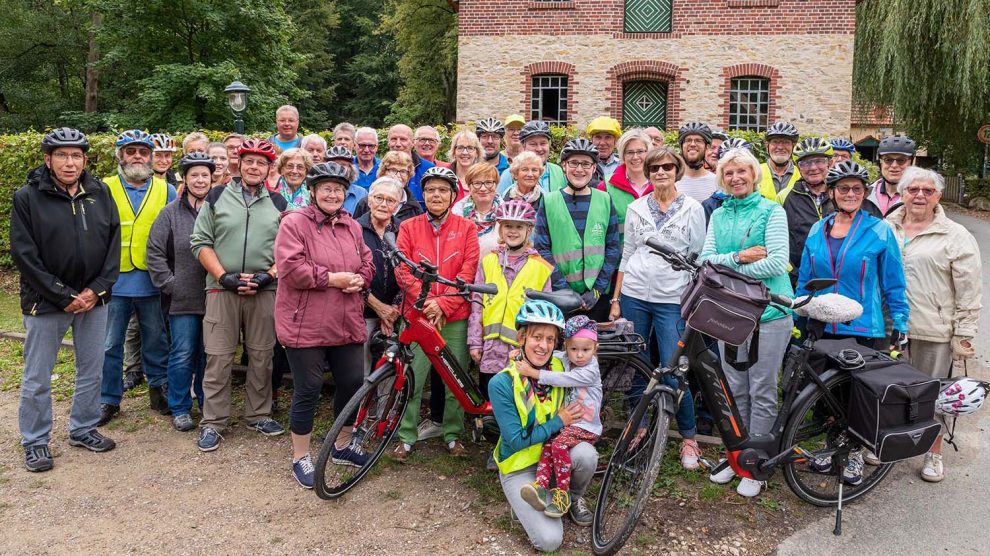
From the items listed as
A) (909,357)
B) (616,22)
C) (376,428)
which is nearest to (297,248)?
(376,428)

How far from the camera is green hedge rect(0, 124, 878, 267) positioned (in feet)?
37.9

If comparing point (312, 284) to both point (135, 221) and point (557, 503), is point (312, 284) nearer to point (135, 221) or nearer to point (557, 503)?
point (557, 503)

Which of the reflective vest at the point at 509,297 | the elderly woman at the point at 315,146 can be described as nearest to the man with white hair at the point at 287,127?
the elderly woman at the point at 315,146

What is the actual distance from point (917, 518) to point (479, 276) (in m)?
3.14

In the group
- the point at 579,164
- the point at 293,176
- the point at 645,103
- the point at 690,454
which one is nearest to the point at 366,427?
the point at 690,454

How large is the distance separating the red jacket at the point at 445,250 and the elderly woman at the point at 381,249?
1.04 ft

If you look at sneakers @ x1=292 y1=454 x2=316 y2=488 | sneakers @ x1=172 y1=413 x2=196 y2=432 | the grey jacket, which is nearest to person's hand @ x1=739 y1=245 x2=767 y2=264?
sneakers @ x1=292 y1=454 x2=316 y2=488

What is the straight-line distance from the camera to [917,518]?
167 inches

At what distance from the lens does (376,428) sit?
4.59 m

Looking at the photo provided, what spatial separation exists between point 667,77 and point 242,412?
14.6 metres

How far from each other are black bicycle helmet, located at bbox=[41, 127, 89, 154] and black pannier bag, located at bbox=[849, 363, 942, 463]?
17.3ft

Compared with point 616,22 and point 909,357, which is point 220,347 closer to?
point 909,357

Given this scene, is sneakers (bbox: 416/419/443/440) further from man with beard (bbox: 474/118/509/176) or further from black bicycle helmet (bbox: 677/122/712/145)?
black bicycle helmet (bbox: 677/122/712/145)

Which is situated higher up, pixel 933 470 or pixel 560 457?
pixel 560 457
